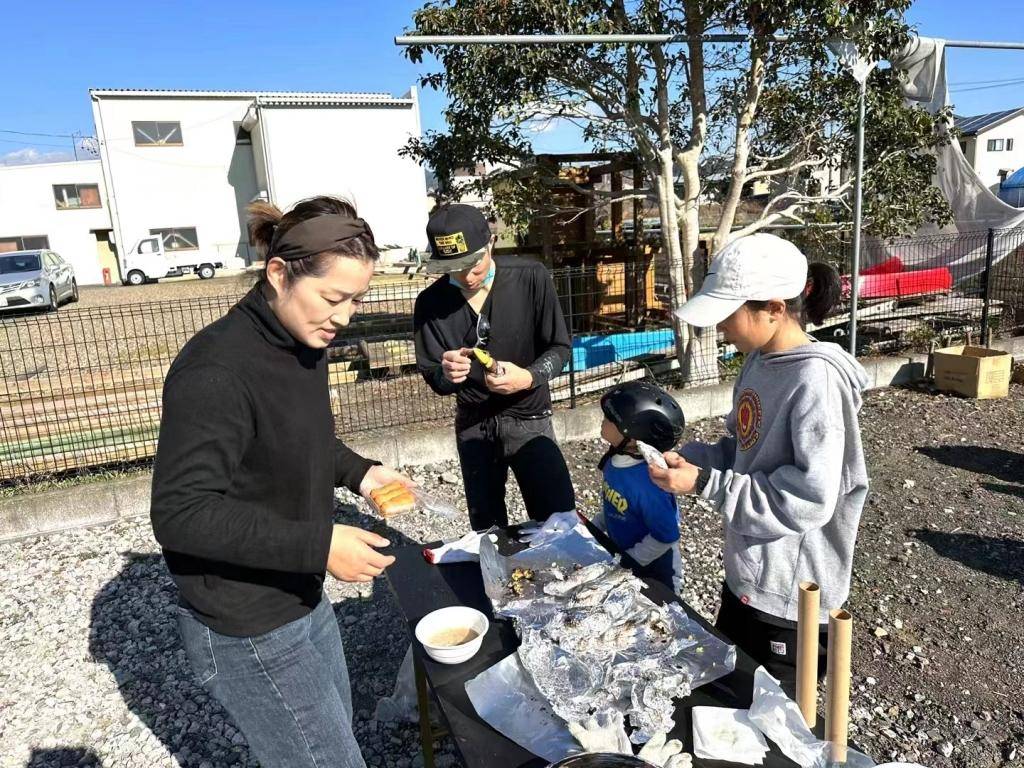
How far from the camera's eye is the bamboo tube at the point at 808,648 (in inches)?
51.5

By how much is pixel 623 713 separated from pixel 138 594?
3.66 meters

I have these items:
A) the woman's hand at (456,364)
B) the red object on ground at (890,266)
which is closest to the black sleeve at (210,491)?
the woman's hand at (456,364)

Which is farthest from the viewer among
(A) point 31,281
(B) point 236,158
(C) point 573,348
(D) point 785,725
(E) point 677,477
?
(B) point 236,158

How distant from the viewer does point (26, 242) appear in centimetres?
2794

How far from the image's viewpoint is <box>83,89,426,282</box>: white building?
25719 millimetres

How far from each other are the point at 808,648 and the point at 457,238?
2.05 meters

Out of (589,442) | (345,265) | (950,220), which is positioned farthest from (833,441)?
(950,220)

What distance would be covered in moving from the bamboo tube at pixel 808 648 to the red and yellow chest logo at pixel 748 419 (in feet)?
2.29

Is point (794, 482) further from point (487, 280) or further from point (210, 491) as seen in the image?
point (487, 280)

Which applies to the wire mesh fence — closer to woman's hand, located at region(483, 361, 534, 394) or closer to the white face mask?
the white face mask

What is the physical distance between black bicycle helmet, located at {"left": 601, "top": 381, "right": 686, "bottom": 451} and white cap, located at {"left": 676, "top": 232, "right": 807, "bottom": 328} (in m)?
0.56

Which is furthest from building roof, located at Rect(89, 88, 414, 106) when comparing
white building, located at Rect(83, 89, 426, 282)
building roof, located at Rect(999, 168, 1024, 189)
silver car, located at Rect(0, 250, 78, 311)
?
building roof, located at Rect(999, 168, 1024, 189)

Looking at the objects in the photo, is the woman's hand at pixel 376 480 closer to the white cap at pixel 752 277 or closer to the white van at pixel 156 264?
the white cap at pixel 752 277

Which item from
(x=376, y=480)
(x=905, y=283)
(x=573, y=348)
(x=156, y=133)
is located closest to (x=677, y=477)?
(x=376, y=480)
